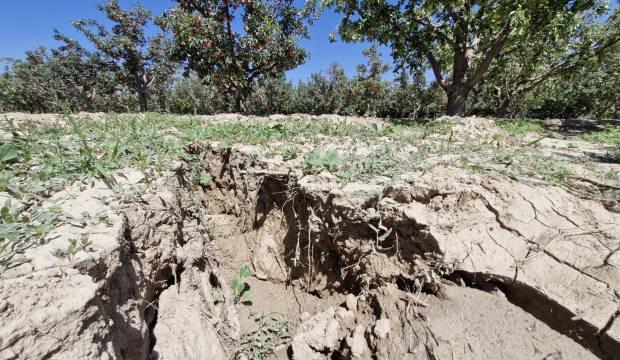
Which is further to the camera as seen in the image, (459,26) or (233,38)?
(233,38)

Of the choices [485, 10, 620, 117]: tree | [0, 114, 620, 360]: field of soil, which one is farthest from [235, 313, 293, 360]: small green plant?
[485, 10, 620, 117]: tree

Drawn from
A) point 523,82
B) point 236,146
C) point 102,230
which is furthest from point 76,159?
point 523,82

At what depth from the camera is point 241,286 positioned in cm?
317

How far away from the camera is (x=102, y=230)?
1.79m

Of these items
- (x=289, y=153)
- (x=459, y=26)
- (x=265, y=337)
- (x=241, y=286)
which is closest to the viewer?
(x=265, y=337)

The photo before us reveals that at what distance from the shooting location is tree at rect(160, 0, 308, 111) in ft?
25.6

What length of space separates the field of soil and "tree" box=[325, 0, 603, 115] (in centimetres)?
346

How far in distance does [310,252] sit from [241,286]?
0.92m

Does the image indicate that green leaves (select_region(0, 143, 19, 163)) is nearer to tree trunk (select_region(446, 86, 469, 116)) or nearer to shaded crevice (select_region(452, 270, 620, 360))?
shaded crevice (select_region(452, 270, 620, 360))

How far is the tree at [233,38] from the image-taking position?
7.79 metres

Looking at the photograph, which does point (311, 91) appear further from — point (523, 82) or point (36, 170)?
point (36, 170)

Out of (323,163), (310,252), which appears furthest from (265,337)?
(323,163)

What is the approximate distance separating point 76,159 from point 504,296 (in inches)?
148

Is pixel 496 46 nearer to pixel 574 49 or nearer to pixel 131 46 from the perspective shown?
pixel 574 49
